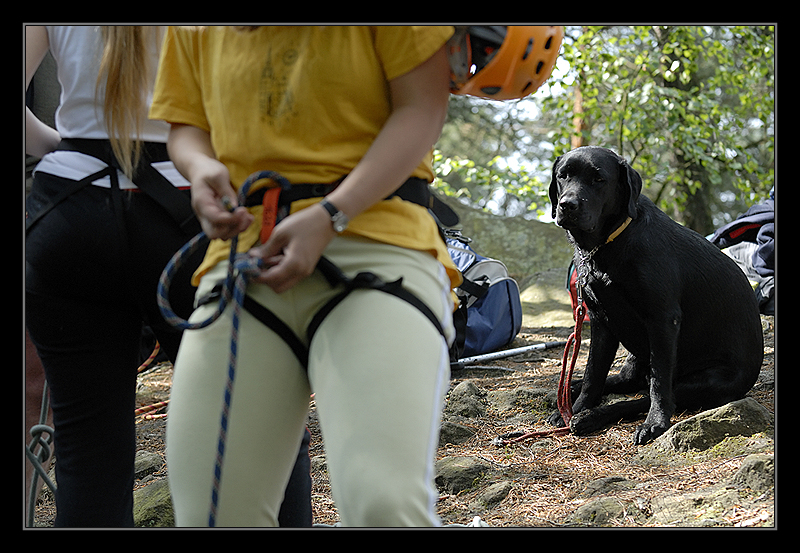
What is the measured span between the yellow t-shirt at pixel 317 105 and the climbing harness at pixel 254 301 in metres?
0.03

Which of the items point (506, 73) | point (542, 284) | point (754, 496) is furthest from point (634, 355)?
point (542, 284)

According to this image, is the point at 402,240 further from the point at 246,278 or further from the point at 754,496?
the point at 754,496

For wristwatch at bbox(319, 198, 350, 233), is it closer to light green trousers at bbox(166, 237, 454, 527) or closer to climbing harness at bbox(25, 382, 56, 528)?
light green trousers at bbox(166, 237, 454, 527)

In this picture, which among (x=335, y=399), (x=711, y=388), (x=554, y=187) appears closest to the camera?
(x=335, y=399)

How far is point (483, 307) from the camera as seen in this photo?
5.50 m

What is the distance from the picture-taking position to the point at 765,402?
3.83 meters

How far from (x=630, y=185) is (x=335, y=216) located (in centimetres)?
264

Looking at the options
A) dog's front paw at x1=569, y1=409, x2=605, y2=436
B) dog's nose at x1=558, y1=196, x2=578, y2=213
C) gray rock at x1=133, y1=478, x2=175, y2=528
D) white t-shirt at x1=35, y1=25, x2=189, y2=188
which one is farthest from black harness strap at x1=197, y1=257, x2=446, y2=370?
dog's front paw at x1=569, y1=409, x2=605, y2=436

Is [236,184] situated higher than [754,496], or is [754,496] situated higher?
[236,184]

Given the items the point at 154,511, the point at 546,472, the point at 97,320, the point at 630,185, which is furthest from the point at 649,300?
the point at 97,320

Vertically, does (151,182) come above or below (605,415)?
above

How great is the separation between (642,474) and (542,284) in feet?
14.3

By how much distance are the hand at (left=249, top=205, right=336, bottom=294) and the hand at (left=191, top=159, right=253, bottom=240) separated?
0.09 m

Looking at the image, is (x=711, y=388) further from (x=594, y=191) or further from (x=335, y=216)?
(x=335, y=216)
